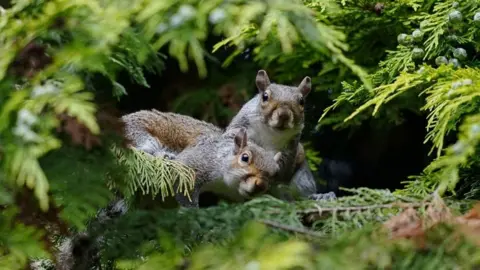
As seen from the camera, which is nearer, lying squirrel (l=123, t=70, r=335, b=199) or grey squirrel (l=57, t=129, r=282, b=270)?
grey squirrel (l=57, t=129, r=282, b=270)

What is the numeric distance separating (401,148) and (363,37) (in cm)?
76

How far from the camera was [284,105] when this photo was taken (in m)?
2.71

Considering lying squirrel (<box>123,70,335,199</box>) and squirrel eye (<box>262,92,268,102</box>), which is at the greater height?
squirrel eye (<box>262,92,268,102</box>)

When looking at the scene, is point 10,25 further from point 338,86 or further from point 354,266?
point 338,86

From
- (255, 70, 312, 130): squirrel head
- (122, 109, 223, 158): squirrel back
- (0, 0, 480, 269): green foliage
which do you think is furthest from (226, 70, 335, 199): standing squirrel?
(0, 0, 480, 269): green foliage

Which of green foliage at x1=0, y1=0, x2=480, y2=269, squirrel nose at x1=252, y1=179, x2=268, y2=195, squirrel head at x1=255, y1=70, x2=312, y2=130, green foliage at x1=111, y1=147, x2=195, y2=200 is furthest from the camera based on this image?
squirrel head at x1=255, y1=70, x2=312, y2=130

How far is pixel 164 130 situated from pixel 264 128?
1.10 feet

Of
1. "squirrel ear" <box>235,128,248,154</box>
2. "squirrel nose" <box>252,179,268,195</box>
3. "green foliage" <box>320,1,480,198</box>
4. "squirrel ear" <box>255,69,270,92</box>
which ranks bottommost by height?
"squirrel nose" <box>252,179,268,195</box>

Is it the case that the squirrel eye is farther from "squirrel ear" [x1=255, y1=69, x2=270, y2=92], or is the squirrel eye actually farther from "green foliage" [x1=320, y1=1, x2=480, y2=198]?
"green foliage" [x1=320, y1=1, x2=480, y2=198]

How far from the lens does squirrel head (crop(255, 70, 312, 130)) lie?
2.70 meters

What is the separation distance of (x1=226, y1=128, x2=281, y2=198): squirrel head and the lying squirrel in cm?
17

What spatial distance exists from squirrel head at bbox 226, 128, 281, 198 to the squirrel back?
0.87 ft

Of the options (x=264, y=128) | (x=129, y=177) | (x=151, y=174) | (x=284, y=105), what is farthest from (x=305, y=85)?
(x=129, y=177)

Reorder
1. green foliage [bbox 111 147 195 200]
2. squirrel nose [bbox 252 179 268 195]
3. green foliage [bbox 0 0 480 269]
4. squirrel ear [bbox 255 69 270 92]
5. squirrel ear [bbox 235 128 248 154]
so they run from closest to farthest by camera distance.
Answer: green foliage [bbox 0 0 480 269]
green foliage [bbox 111 147 195 200]
squirrel nose [bbox 252 179 268 195]
squirrel ear [bbox 235 128 248 154]
squirrel ear [bbox 255 69 270 92]
